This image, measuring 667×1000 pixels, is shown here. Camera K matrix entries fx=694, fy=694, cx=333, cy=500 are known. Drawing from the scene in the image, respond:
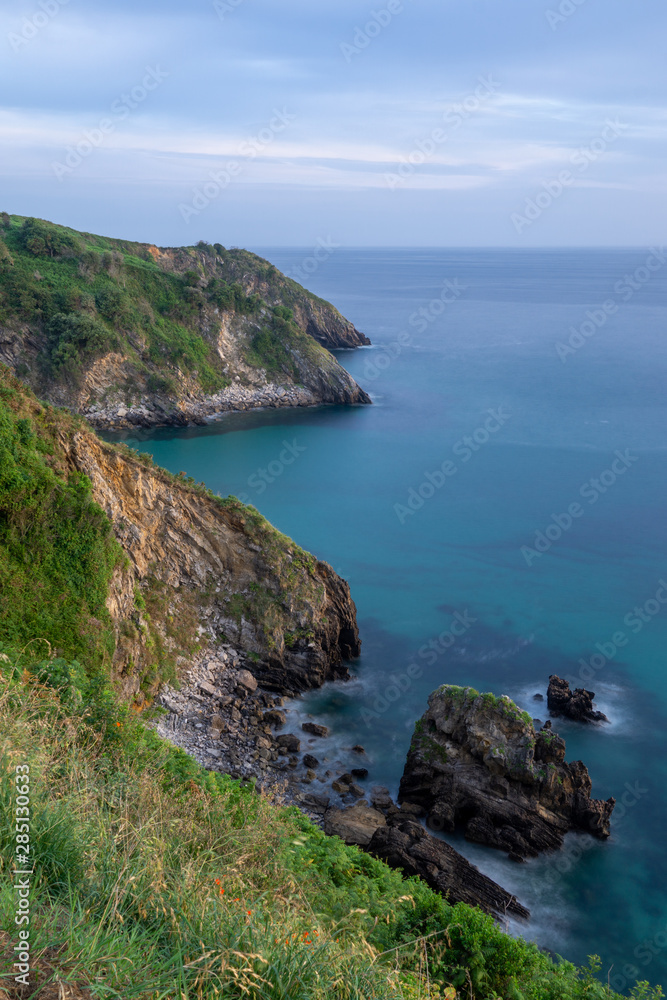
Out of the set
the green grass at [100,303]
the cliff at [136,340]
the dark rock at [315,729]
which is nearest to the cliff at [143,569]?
the dark rock at [315,729]

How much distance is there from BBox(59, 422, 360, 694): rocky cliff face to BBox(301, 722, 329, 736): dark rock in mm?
1863

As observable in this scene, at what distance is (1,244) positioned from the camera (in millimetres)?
60062

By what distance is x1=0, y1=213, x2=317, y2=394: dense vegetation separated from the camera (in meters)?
56.7

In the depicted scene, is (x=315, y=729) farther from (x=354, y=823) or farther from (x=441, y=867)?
(x=441, y=867)

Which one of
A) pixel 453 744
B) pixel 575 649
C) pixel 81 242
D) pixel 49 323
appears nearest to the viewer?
pixel 453 744

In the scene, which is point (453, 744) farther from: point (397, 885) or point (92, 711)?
point (92, 711)

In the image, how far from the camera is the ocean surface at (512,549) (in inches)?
733

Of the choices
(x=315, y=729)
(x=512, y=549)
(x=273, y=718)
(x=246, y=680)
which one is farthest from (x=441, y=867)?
(x=512, y=549)

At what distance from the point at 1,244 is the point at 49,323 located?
994cm

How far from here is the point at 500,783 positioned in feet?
63.2

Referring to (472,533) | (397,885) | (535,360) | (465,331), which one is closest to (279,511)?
(472,533)

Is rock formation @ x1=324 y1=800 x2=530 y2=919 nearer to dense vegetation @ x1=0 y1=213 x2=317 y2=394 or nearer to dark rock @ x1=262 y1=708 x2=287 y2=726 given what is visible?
dark rock @ x1=262 y1=708 x2=287 y2=726

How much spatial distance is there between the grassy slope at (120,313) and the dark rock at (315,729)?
140 ft

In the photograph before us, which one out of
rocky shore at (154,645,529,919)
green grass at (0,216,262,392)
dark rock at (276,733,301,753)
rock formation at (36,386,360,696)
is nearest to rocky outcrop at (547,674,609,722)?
rocky shore at (154,645,529,919)
